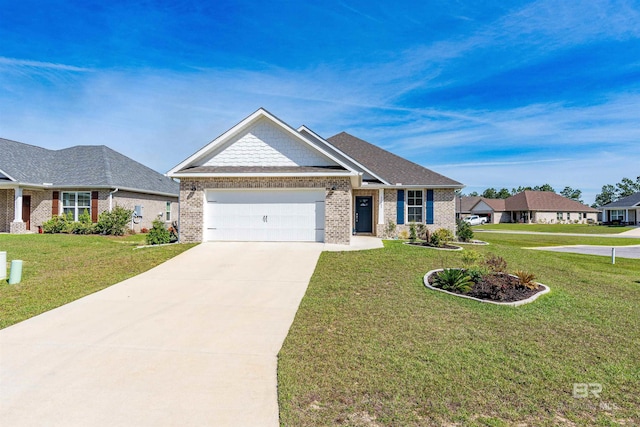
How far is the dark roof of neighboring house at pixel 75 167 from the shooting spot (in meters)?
21.2

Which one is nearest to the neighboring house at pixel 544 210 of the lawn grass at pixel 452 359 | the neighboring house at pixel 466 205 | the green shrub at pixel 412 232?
the neighboring house at pixel 466 205

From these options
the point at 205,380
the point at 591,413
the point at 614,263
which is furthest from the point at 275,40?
the point at 614,263

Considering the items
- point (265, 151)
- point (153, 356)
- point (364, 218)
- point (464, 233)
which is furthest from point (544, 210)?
point (153, 356)

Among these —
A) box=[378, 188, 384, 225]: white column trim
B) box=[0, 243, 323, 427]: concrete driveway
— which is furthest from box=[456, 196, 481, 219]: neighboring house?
box=[0, 243, 323, 427]: concrete driveway

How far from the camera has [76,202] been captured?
2161cm

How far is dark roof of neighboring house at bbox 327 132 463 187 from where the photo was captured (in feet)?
64.2

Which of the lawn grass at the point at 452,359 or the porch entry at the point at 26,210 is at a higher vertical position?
the porch entry at the point at 26,210

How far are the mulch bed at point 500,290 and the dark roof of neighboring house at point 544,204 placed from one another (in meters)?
57.3

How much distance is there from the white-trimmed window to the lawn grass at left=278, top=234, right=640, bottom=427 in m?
58.2

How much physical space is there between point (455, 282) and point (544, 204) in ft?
200

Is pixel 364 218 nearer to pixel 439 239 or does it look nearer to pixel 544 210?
pixel 439 239

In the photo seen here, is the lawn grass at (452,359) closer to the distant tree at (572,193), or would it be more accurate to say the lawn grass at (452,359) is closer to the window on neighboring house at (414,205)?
the window on neighboring house at (414,205)

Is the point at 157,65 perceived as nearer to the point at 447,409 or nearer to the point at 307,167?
the point at 307,167

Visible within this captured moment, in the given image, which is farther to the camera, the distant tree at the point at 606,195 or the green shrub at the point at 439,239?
the distant tree at the point at 606,195
